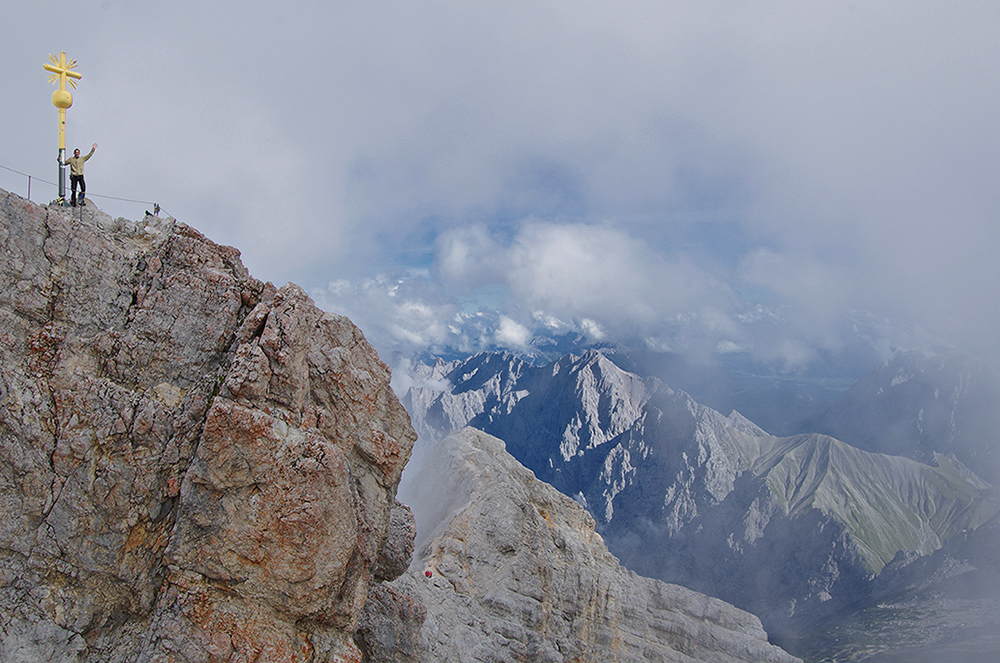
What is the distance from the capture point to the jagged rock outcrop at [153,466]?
22016 mm

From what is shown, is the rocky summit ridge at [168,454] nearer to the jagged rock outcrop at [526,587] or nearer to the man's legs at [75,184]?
the man's legs at [75,184]

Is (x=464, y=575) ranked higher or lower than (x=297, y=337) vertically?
lower

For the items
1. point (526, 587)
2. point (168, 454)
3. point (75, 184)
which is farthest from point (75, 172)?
point (526, 587)

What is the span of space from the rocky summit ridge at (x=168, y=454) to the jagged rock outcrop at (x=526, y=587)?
2240 centimetres

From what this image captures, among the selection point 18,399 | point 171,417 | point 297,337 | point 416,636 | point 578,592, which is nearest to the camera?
point 18,399

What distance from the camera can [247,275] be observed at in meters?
28.0

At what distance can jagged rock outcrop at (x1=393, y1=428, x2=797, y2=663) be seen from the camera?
52.4 m

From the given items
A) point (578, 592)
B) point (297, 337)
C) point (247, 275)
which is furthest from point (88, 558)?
point (578, 592)

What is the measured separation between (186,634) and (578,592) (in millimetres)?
46663

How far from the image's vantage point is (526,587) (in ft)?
187

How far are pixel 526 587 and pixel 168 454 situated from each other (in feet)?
139

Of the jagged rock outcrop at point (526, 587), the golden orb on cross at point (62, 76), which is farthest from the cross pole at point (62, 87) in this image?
the jagged rock outcrop at point (526, 587)

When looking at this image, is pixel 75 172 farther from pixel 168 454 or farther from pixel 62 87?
pixel 168 454

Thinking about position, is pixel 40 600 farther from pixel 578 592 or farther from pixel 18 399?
pixel 578 592
